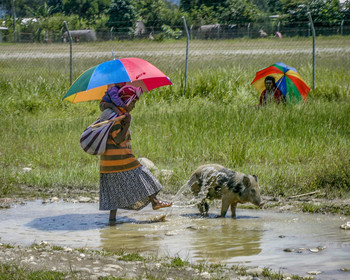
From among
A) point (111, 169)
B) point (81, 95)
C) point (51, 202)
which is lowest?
point (51, 202)

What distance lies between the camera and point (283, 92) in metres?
12.9

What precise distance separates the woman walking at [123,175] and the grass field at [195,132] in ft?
5.40

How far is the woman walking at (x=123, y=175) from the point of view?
262 inches

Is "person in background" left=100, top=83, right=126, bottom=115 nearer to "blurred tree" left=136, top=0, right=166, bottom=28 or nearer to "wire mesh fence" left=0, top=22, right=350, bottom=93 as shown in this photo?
"wire mesh fence" left=0, top=22, right=350, bottom=93

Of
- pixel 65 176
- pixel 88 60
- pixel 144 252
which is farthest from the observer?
pixel 88 60

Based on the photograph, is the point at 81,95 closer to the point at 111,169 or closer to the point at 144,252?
the point at 111,169

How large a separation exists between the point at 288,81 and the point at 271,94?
0.47 meters

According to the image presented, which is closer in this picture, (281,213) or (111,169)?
(111,169)

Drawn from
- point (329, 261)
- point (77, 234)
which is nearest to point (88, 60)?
point (77, 234)

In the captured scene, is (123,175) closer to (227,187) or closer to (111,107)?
(111,107)

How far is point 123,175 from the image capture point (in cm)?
674

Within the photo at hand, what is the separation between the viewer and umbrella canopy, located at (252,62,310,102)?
12742 millimetres

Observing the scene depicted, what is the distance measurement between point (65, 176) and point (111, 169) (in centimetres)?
257

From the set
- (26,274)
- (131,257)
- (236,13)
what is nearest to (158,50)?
(131,257)
